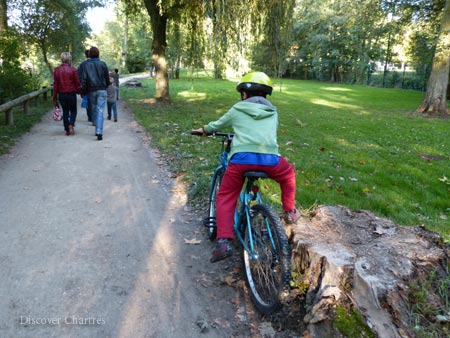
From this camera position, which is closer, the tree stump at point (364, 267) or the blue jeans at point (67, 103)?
the tree stump at point (364, 267)

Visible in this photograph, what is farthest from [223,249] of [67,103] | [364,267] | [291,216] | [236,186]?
[67,103]

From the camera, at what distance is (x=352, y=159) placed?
27.9ft

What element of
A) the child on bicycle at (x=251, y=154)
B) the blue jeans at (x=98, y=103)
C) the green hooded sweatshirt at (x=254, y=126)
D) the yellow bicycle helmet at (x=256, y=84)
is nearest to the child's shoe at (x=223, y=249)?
the child on bicycle at (x=251, y=154)

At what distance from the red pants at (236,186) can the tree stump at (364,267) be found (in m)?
0.41

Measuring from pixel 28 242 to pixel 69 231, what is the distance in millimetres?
482

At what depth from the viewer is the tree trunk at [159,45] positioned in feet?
48.9

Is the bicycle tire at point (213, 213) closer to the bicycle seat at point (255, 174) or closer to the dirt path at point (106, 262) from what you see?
the dirt path at point (106, 262)

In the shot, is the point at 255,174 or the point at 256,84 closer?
the point at 255,174

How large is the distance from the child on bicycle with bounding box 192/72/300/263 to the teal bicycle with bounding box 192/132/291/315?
12cm

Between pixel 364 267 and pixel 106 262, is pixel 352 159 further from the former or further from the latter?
pixel 106 262

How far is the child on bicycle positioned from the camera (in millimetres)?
3340

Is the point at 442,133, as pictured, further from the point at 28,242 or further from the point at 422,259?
the point at 28,242

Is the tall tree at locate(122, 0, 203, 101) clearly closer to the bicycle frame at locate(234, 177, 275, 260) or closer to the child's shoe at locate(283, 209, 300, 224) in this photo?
the bicycle frame at locate(234, 177, 275, 260)

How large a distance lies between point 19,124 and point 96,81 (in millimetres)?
3257
